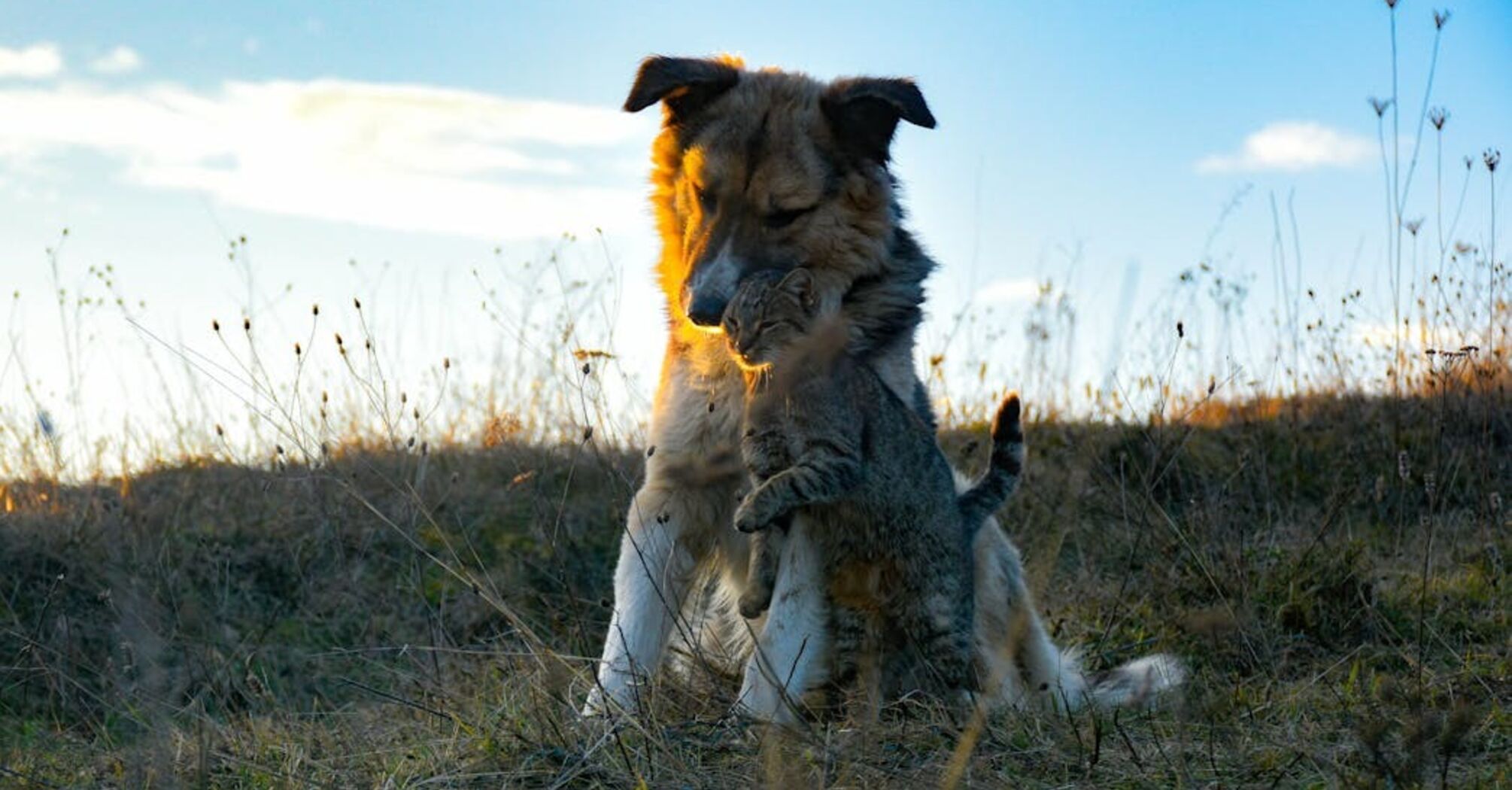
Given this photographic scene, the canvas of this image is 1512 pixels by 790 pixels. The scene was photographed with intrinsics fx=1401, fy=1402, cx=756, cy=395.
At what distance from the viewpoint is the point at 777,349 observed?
4227 millimetres

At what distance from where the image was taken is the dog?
4.65 metres

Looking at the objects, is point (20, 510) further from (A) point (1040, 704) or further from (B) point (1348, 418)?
(B) point (1348, 418)

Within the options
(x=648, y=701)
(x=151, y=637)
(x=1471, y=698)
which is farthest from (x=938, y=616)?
(x=151, y=637)

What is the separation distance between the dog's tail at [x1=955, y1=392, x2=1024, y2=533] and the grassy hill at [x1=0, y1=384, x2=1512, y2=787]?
2.20 ft

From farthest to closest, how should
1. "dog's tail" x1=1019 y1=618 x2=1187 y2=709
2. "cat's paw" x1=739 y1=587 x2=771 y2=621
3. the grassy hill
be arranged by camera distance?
"dog's tail" x1=1019 y1=618 x2=1187 y2=709, "cat's paw" x1=739 y1=587 x2=771 y2=621, the grassy hill

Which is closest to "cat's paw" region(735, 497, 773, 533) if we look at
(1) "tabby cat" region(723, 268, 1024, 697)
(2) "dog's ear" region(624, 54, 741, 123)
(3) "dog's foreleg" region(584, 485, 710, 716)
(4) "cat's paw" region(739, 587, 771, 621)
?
(1) "tabby cat" region(723, 268, 1024, 697)

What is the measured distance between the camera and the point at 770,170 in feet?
15.5

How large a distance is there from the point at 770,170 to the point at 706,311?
25.8 inches

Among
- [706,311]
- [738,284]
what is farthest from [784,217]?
[706,311]

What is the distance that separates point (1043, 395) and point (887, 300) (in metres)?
4.89

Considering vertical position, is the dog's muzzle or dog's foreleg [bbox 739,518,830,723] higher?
the dog's muzzle

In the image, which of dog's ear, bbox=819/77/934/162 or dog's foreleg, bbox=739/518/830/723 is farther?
dog's ear, bbox=819/77/934/162

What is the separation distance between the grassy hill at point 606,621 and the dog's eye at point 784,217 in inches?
38.8

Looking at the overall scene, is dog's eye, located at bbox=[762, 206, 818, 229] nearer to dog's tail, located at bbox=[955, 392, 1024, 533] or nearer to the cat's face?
the cat's face
